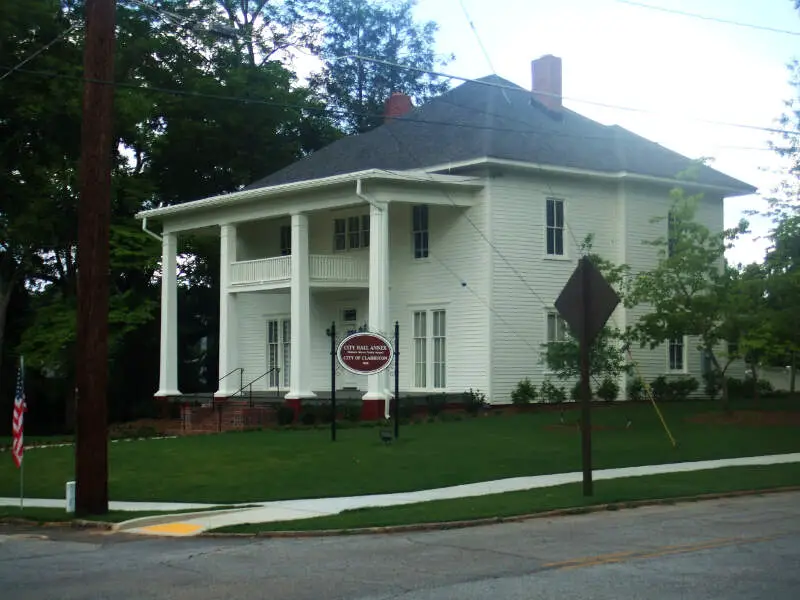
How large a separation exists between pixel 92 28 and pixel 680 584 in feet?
36.6

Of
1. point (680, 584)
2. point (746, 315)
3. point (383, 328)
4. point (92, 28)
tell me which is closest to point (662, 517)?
point (680, 584)

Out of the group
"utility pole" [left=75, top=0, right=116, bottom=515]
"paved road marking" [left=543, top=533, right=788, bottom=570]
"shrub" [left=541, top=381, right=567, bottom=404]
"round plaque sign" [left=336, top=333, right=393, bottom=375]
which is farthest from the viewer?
"shrub" [left=541, top=381, right=567, bottom=404]

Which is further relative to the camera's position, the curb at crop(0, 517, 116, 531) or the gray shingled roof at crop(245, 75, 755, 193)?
the gray shingled roof at crop(245, 75, 755, 193)

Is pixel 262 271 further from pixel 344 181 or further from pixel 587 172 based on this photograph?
pixel 587 172

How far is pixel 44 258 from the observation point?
151 ft

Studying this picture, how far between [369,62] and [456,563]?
48.0m

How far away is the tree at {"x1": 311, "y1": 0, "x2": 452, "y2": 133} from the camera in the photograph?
56.1m

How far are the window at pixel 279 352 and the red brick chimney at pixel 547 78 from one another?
1120cm

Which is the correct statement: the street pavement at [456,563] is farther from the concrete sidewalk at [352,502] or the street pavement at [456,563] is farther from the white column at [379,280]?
the white column at [379,280]

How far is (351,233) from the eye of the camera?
Answer: 36750 mm

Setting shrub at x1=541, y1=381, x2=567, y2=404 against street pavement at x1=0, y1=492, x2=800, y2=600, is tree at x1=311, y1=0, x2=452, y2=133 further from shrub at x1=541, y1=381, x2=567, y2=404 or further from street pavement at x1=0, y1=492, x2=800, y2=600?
street pavement at x1=0, y1=492, x2=800, y2=600

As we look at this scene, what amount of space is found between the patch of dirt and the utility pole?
1622 cm

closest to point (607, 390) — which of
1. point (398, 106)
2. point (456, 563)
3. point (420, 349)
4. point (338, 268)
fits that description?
point (420, 349)

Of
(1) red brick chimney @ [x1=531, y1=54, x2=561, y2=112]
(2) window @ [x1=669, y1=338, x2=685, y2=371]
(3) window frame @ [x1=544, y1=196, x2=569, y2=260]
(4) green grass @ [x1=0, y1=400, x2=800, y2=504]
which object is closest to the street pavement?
(4) green grass @ [x1=0, y1=400, x2=800, y2=504]
